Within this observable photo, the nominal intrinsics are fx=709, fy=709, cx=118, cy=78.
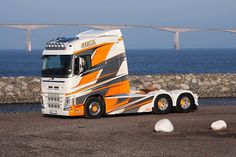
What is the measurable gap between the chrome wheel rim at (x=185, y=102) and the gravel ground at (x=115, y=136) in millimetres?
526

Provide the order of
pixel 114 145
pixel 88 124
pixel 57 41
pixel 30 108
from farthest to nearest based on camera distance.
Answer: pixel 30 108, pixel 57 41, pixel 88 124, pixel 114 145

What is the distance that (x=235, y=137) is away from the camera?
54.9ft

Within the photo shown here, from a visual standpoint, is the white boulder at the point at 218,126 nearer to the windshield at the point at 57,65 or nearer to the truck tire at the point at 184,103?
the truck tire at the point at 184,103

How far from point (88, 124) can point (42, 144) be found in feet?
→ 13.9

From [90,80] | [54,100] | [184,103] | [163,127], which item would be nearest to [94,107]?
[90,80]

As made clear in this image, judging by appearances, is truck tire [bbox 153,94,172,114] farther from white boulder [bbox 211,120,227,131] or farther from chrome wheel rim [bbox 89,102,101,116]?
white boulder [bbox 211,120,227,131]

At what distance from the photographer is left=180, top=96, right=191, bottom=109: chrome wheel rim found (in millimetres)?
23016

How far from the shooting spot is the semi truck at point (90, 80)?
69.3 ft

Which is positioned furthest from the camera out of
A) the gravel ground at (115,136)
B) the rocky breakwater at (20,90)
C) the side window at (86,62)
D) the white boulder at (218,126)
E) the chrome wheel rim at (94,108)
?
the rocky breakwater at (20,90)

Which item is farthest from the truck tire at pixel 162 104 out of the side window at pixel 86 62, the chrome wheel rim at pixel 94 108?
the side window at pixel 86 62

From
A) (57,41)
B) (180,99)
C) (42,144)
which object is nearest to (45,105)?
(57,41)

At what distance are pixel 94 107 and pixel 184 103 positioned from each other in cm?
321

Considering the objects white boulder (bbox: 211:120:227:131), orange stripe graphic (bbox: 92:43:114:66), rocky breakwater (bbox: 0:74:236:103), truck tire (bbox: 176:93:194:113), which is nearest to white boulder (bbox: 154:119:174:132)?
white boulder (bbox: 211:120:227:131)

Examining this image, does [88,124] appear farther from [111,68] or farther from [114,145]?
[114,145]
